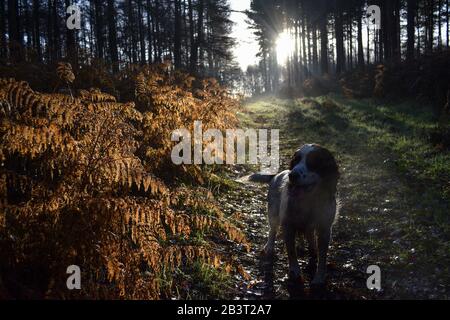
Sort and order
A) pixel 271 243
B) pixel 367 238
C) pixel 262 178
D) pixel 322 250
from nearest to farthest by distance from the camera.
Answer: pixel 322 250 → pixel 271 243 → pixel 367 238 → pixel 262 178

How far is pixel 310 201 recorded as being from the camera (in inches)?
181

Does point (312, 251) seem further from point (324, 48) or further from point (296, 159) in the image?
point (324, 48)

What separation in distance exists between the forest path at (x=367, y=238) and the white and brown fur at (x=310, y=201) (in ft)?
1.08

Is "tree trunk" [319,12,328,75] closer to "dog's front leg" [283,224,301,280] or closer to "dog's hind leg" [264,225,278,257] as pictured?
"dog's hind leg" [264,225,278,257]

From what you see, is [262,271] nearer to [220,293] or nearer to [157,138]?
[220,293]

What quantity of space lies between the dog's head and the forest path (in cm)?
112

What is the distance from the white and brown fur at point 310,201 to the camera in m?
4.39

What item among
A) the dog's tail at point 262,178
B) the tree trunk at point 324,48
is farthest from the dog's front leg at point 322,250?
the tree trunk at point 324,48

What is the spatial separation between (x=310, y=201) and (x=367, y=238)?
1.67 metres

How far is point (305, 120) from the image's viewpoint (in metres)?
17.7

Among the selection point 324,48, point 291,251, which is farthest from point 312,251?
point 324,48

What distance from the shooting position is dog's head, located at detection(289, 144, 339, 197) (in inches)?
171
